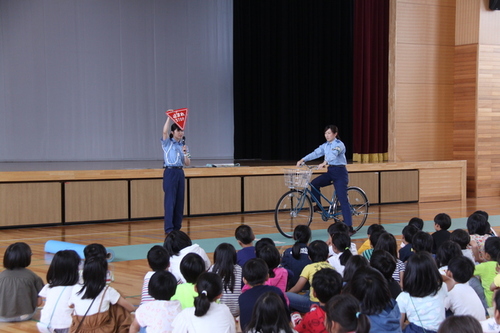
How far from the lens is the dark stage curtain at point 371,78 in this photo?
44.8ft

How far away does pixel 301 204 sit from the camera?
335 inches

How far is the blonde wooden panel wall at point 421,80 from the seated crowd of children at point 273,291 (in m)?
8.46

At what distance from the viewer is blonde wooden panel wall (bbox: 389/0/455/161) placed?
1367 cm

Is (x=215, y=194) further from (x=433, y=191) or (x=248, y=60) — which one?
(x=248, y=60)

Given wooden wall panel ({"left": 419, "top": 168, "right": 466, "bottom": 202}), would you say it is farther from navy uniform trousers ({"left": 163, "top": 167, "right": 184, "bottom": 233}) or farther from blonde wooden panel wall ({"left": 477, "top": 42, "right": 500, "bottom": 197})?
navy uniform trousers ({"left": 163, "top": 167, "right": 184, "bottom": 233})

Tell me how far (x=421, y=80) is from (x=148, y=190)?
21.3 ft

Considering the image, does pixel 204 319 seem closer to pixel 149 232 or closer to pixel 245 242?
pixel 245 242

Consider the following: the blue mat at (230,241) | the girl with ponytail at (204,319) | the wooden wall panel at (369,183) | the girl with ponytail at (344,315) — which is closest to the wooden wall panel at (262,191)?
the wooden wall panel at (369,183)

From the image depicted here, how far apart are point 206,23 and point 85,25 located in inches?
126

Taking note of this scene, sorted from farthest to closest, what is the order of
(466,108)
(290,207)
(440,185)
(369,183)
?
1. (466,108)
2. (440,185)
3. (369,183)
4. (290,207)

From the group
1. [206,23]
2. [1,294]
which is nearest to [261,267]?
[1,294]

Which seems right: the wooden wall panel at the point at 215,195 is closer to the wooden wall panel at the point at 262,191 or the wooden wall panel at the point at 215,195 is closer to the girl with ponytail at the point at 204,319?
the wooden wall panel at the point at 262,191

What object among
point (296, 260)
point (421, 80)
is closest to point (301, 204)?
point (296, 260)

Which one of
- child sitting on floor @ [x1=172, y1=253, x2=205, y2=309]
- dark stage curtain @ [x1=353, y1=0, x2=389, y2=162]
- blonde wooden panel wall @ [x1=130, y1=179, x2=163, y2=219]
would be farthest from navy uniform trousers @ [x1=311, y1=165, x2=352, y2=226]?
dark stage curtain @ [x1=353, y1=0, x2=389, y2=162]
